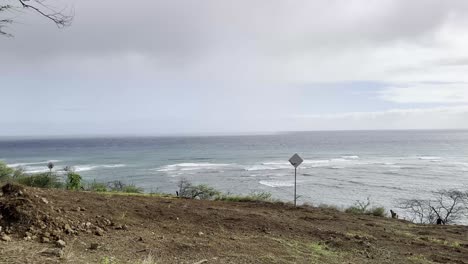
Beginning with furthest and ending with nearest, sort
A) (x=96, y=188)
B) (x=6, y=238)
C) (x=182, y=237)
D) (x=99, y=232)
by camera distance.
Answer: (x=96, y=188) → (x=182, y=237) → (x=99, y=232) → (x=6, y=238)

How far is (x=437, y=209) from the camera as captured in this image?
2452 centimetres

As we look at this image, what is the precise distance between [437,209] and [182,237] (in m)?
22.5

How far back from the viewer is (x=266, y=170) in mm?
49281

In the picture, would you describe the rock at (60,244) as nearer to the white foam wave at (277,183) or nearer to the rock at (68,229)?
the rock at (68,229)

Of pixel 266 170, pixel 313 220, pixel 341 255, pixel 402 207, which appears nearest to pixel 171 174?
pixel 266 170

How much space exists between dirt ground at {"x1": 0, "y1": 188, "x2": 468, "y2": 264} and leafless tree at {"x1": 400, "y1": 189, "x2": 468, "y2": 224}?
1203 cm

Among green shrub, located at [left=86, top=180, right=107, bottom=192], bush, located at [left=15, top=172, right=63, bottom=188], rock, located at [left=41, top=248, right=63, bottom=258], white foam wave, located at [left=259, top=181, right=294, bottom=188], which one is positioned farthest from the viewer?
white foam wave, located at [left=259, top=181, right=294, bottom=188]

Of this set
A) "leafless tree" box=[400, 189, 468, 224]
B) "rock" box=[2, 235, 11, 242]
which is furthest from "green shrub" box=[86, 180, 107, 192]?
"leafless tree" box=[400, 189, 468, 224]

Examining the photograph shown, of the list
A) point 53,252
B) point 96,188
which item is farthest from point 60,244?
point 96,188

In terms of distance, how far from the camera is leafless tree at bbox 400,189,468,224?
20.7 meters

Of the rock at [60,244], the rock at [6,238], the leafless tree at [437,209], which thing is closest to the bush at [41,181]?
the rock at [6,238]

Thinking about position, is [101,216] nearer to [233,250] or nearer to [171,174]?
[233,250]

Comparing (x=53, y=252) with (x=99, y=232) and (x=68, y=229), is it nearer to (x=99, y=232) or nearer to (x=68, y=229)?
(x=68, y=229)

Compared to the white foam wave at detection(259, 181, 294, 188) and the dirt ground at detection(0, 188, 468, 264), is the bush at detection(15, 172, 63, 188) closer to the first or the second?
the dirt ground at detection(0, 188, 468, 264)
